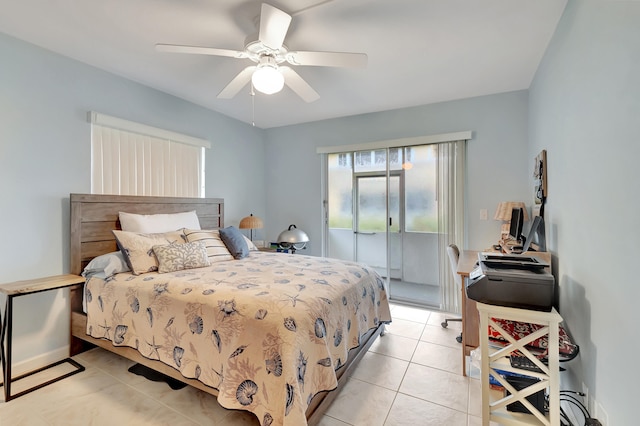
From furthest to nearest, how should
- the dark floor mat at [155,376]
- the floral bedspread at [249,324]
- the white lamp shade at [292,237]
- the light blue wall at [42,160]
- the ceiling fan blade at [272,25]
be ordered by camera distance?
the white lamp shade at [292,237]
the light blue wall at [42,160]
the dark floor mat at [155,376]
the ceiling fan blade at [272,25]
the floral bedspread at [249,324]

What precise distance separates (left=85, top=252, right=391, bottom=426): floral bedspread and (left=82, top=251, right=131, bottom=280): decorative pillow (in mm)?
92

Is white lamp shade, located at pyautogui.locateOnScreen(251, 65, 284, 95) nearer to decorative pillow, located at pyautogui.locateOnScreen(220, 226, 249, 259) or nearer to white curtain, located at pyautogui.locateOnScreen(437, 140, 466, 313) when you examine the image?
decorative pillow, located at pyautogui.locateOnScreen(220, 226, 249, 259)

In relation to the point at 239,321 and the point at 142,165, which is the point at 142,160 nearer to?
the point at 142,165

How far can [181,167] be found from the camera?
3.35m

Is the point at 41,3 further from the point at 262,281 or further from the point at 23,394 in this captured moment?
the point at 23,394

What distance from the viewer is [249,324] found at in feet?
4.96

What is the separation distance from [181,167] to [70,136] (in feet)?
3.46

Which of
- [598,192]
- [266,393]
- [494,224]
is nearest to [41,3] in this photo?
[266,393]

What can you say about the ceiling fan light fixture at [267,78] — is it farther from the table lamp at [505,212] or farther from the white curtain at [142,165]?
the table lamp at [505,212]

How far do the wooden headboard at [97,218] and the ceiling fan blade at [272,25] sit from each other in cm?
208

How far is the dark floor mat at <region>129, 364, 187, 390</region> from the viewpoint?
6.63 ft

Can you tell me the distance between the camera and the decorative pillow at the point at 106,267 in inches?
88.8

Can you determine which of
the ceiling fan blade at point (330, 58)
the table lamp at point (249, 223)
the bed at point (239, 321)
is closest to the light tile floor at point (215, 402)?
the bed at point (239, 321)

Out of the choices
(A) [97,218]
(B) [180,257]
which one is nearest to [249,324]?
(B) [180,257]
